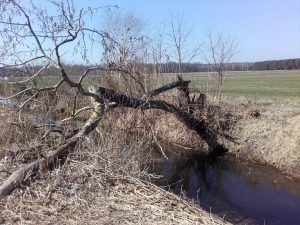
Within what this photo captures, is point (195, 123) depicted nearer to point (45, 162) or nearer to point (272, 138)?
point (272, 138)

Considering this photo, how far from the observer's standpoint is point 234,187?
33.9 ft

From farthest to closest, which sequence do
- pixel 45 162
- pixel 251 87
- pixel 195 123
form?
pixel 251 87 → pixel 195 123 → pixel 45 162

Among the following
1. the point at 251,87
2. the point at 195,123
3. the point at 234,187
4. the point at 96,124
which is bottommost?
the point at 234,187

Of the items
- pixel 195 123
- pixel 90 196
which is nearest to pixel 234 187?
pixel 195 123

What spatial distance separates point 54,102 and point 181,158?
5095mm

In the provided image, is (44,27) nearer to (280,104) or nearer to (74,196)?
(74,196)

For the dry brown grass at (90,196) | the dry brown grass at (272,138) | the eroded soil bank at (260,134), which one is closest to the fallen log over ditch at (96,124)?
the dry brown grass at (90,196)

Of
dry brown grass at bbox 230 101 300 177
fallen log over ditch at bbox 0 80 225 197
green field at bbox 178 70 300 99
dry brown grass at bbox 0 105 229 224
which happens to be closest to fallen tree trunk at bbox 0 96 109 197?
fallen log over ditch at bbox 0 80 225 197

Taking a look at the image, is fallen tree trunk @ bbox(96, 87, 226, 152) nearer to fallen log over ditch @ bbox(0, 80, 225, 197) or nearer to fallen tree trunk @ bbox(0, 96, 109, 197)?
fallen log over ditch @ bbox(0, 80, 225, 197)

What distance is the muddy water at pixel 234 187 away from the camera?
8.41 metres

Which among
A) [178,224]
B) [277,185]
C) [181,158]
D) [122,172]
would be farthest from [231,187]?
[178,224]

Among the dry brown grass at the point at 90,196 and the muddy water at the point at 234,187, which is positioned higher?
the dry brown grass at the point at 90,196

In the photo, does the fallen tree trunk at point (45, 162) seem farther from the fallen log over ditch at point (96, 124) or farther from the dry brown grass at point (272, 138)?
the dry brown grass at point (272, 138)

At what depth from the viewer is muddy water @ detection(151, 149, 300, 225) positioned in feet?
27.6
